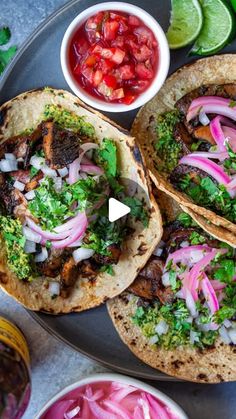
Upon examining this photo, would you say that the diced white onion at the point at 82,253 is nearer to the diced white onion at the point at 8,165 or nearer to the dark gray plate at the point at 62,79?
the dark gray plate at the point at 62,79

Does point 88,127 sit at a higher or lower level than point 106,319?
higher

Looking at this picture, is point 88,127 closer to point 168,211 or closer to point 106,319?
point 168,211

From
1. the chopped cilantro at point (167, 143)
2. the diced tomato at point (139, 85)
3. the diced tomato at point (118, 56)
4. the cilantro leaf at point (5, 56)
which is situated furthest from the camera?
the cilantro leaf at point (5, 56)

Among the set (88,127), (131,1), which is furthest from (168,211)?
(131,1)

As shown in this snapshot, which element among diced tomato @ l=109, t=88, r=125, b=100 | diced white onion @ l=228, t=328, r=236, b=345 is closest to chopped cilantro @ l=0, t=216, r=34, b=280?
diced tomato @ l=109, t=88, r=125, b=100

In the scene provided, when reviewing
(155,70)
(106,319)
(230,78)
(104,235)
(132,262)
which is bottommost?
(106,319)

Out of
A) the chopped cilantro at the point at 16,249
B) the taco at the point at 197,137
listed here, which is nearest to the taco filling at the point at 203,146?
the taco at the point at 197,137
